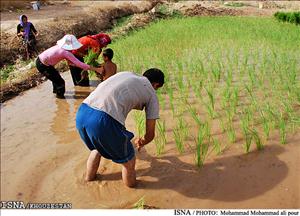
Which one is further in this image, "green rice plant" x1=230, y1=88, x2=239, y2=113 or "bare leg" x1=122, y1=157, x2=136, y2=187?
"green rice plant" x1=230, y1=88, x2=239, y2=113

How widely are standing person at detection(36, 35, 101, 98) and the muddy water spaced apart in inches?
43.0

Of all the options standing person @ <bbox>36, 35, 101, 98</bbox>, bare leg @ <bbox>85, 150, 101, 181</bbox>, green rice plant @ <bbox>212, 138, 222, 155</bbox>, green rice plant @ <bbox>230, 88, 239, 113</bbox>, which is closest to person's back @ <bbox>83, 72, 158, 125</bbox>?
bare leg @ <bbox>85, 150, 101, 181</bbox>

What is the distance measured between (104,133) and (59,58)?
2294mm

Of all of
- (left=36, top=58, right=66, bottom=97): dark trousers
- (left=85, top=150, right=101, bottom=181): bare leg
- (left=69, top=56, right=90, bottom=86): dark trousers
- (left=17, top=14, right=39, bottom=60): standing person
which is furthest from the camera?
(left=17, top=14, right=39, bottom=60): standing person

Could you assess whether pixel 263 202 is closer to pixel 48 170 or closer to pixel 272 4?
pixel 48 170

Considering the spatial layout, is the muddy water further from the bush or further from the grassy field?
the bush

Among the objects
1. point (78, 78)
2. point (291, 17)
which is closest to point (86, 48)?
point (78, 78)

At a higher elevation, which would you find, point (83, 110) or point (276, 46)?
point (83, 110)

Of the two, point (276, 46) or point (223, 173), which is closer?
point (223, 173)

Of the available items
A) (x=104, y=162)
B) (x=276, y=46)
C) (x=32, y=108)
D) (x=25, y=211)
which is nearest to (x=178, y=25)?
(x=276, y=46)

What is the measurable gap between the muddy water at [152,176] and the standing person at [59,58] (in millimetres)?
1093

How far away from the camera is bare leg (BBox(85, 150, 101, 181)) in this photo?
278 centimetres

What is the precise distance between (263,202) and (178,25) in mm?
7898

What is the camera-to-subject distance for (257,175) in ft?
9.30
